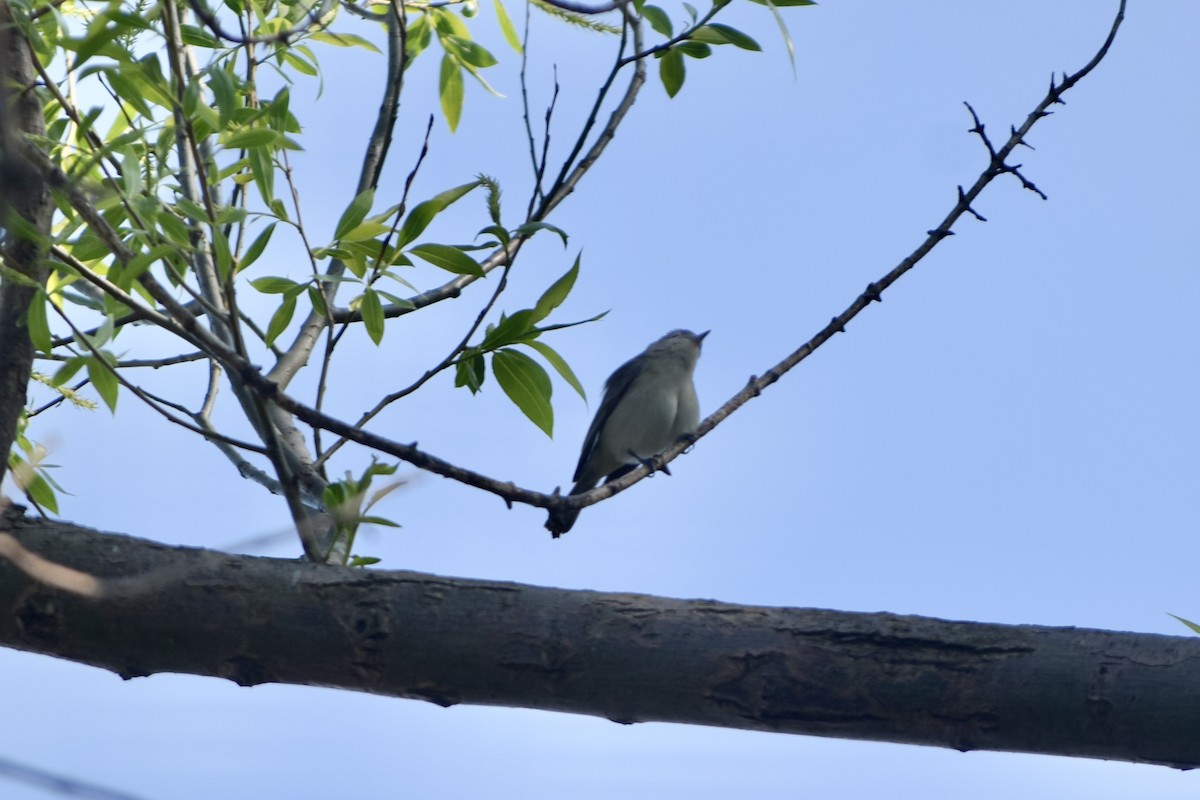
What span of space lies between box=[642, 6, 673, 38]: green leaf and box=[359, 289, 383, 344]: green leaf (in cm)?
96

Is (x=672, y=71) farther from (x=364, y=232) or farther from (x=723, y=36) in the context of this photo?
(x=364, y=232)

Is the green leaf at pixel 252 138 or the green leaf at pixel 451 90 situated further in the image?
the green leaf at pixel 451 90

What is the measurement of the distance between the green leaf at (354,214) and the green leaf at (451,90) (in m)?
1.36

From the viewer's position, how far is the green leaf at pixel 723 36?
2.76 m

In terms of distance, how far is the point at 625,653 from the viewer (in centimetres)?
213

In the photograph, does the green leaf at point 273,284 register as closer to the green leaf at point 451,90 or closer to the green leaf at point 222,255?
the green leaf at point 222,255

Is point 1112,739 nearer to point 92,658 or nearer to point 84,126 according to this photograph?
point 92,658

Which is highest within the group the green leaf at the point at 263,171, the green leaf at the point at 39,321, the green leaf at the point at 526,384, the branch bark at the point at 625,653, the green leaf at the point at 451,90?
the green leaf at the point at 451,90

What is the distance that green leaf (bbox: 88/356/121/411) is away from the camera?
90.7 inches

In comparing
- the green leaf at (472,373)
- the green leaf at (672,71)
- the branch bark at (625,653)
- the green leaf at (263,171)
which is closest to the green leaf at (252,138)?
the green leaf at (263,171)

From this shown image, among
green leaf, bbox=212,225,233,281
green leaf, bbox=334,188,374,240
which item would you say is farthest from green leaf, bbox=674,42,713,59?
green leaf, bbox=212,225,233,281

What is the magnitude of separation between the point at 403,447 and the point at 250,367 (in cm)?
Answer: 31

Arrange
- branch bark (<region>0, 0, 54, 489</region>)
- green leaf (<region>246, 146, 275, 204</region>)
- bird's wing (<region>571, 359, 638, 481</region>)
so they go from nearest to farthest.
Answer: branch bark (<region>0, 0, 54, 489</region>) → green leaf (<region>246, 146, 275, 204</region>) → bird's wing (<region>571, 359, 638, 481</region>)

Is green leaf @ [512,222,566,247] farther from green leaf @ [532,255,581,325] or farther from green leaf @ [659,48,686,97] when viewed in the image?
green leaf @ [659,48,686,97]
